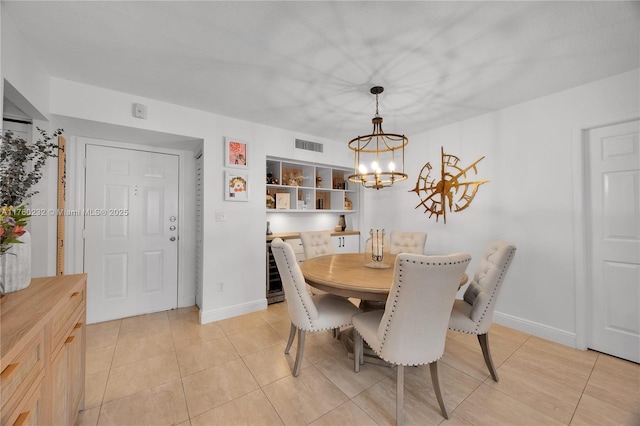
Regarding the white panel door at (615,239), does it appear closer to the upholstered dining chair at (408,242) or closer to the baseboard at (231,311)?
the upholstered dining chair at (408,242)

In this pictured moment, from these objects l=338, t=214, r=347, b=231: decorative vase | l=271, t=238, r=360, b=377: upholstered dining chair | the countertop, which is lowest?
l=271, t=238, r=360, b=377: upholstered dining chair

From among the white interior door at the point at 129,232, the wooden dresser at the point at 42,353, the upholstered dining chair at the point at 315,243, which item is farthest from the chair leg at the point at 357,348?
the white interior door at the point at 129,232

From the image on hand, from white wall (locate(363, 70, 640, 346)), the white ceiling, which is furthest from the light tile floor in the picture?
the white ceiling

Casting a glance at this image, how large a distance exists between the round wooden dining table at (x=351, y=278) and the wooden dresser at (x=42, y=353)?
136 cm

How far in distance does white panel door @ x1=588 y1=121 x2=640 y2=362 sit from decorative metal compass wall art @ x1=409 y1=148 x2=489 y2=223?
0.95m

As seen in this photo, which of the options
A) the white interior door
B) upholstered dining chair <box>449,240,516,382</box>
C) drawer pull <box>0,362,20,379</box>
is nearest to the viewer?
drawer pull <box>0,362,20,379</box>

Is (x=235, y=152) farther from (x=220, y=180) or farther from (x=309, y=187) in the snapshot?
(x=309, y=187)

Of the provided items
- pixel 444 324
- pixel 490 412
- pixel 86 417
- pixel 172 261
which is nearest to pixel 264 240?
pixel 172 261

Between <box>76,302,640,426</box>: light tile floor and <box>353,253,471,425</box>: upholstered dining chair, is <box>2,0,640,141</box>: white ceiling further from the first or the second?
<box>76,302,640,426</box>: light tile floor

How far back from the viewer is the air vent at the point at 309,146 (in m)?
3.68

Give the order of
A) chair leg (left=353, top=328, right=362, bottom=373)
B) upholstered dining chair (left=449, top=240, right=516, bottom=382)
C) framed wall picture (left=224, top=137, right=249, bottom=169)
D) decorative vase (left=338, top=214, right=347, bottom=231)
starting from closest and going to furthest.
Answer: upholstered dining chair (left=449, top=240, right=516, bottom=382) < chair leg (left=353, top=328, right=362, bottom=373) < framed wall picture (left=224, top=137, right=249, bottom=169) < decorative vase (left=338, top=214, right=347, bottom=231)

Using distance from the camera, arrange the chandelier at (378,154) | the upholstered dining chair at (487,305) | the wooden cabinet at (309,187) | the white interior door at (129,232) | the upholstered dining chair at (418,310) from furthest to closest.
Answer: the wooden cabinet at (309,187), the white interior door at (129,232), the chandelier at (378,154), the upholstered dining chair at (487,305), the upholstered dining chair at (418,310)

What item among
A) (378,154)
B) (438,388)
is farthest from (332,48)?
(438,388)

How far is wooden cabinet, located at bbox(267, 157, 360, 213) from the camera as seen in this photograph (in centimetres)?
381
